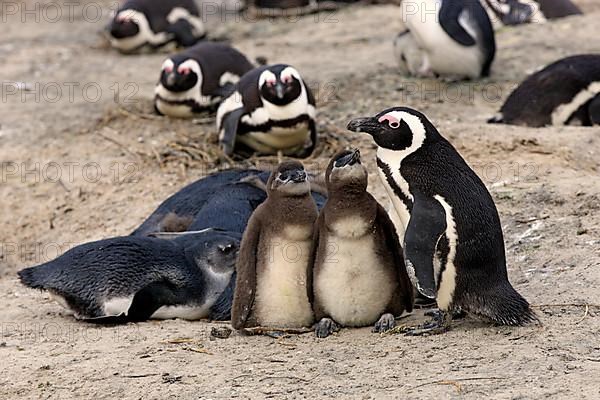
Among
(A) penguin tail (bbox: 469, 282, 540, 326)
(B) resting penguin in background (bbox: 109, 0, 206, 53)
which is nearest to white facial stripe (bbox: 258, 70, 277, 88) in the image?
(A) penguin tail (bbox: 469, 282, 540, 326)

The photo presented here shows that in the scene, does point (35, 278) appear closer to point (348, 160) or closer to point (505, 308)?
point (348, 160)

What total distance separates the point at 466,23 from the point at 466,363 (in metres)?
5.49

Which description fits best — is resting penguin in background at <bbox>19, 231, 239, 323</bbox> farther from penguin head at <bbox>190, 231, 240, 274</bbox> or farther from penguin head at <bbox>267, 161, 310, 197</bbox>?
penguin head at <bbox>267, 161, 310, 197</bbox>

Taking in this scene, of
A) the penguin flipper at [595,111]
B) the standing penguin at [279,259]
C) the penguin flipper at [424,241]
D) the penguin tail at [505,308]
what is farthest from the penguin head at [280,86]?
the penguin tail at [505,308]

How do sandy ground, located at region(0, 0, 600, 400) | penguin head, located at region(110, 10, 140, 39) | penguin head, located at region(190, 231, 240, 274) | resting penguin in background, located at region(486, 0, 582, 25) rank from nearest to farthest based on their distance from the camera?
sandy ground, located at region(0, 0, 600, 400), penguin head, located at region(190, 231, 240, 274), penguin head, located at region(110, 10, 140, 39), resting penguin in background, located at region(486, 0, 582, 25)

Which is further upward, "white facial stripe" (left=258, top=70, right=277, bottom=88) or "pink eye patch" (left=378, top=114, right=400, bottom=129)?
"pink eye patch" (left=378, top=114, right=400, bottom=129)

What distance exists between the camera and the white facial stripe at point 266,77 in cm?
701

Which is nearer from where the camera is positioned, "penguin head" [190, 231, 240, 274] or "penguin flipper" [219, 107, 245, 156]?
"penguin head" [190, 231, 240, 274]

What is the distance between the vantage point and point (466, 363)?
3.70m

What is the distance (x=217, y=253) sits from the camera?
4.94m

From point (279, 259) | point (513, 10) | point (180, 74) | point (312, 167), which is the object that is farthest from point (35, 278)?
point (513, 10)

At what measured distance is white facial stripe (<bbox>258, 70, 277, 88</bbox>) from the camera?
23.0ft

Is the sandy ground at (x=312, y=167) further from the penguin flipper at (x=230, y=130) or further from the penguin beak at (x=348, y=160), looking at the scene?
the penguin beak at (x=348, y=160)

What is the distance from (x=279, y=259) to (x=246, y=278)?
15 cm
